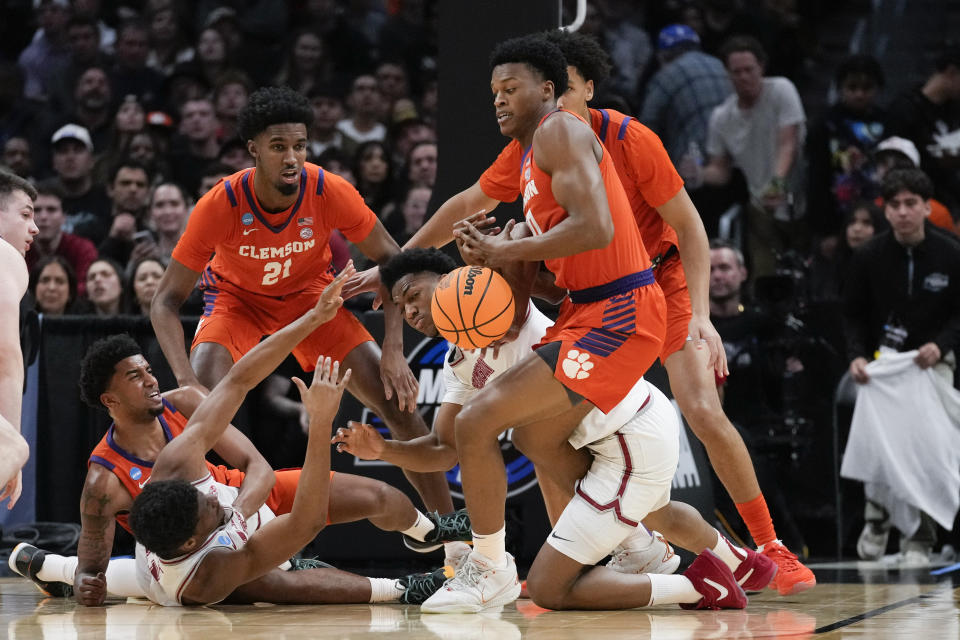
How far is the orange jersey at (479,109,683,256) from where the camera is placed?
572 centimetres

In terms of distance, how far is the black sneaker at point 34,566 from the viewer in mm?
6184

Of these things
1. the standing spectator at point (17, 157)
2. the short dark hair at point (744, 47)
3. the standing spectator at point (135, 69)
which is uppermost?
the standing spectator at point (135, 69)

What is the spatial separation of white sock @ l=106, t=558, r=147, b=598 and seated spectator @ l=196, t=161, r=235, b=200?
155 inches

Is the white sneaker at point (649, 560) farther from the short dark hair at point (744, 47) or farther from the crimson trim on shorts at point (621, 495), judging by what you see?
the short dark hair at point (744, 47)

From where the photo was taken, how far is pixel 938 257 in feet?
26.1

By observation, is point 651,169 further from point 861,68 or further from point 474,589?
point 861,68

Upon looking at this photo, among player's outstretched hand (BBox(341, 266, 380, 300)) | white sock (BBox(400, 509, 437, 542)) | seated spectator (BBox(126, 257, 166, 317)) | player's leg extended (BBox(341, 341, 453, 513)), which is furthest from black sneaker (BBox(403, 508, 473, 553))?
seated spectator (BBox(126, 257, 166, 317))

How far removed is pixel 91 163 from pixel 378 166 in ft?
8.28

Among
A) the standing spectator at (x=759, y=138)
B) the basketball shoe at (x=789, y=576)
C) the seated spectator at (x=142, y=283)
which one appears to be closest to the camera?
the basketball shoe at (x=789, y=576)

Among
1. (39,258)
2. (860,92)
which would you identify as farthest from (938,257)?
(39,258)

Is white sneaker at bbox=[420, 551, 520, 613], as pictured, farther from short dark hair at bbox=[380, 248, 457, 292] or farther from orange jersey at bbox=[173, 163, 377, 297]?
orange jersey at bbox=[173, 163, 377, 297]

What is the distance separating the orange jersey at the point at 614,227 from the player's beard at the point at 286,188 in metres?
1.39

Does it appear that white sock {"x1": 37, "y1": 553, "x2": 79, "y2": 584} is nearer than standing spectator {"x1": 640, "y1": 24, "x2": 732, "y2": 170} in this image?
Yes

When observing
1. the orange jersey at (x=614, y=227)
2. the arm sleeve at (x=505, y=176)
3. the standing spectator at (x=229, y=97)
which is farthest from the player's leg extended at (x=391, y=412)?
the standing spectator at (x=229, y=97)
